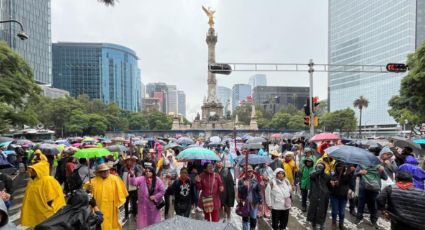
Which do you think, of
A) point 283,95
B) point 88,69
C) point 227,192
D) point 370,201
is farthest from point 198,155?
point 283,95

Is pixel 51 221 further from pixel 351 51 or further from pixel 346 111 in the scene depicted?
pixel 351 51

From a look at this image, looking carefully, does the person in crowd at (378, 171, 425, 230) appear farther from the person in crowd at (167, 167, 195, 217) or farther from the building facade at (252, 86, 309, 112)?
the building facade at (252, 86, 309, 112)

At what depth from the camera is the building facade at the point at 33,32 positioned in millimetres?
72812

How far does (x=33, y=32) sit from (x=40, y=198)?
3618 inches

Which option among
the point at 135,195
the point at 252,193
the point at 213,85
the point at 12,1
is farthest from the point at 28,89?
the point at 12,1

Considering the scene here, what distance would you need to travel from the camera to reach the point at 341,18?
107438mm

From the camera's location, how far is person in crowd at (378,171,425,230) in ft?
14.6

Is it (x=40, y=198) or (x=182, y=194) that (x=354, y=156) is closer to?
(x=182, y=194)

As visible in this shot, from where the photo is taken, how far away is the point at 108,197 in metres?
5.73

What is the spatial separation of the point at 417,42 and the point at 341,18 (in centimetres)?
3022

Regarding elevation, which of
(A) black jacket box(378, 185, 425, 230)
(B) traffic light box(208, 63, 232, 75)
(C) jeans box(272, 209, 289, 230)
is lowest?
(C) jeans box(272, 209, 289, 230)

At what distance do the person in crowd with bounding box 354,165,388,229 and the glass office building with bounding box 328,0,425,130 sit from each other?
274 feet

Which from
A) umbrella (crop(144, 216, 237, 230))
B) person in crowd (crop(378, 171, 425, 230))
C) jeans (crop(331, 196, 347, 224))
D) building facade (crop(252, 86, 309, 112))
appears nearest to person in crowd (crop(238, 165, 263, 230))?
jeans (crop(331, 196, 347, 224))

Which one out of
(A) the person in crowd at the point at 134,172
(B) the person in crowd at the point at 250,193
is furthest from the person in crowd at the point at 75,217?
(A) the person in crowd at the point at 134,172
